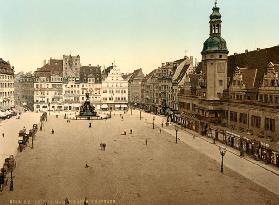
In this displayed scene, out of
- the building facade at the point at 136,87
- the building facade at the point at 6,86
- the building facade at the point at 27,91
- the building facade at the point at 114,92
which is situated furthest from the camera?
the building facade at the point at 136,87

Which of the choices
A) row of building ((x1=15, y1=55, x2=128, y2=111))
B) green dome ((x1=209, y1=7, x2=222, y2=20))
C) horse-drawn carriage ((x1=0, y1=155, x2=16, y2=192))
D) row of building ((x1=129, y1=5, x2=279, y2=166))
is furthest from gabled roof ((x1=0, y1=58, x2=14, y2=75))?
horse-drawn carriage ((x1=0, y1=155, x2=16, y2=192))

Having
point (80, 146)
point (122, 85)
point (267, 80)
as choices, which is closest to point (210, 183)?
point (267, 80)

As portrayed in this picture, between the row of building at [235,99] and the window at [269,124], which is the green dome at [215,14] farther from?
the window at [269,124]

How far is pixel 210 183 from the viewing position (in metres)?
34.9

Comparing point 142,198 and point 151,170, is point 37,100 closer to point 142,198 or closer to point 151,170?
point 151,170

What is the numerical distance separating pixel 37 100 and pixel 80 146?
8122 cm

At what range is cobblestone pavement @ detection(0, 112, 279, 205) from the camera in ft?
99.8

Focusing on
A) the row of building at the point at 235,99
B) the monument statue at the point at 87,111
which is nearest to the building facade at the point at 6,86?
the monument statue at the point at 87,111

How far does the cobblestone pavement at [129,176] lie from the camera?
30422mm

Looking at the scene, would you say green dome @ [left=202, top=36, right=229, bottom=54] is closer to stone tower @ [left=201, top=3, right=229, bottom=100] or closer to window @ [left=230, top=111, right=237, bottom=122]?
stone tower @ [left=201, top=3, right=229, bottom=100]

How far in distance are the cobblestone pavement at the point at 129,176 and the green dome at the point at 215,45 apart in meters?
16.8

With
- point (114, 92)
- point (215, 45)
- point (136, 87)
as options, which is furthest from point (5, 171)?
point (136, 87)

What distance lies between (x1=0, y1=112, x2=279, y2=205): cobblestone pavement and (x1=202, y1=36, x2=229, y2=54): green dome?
1679 cm

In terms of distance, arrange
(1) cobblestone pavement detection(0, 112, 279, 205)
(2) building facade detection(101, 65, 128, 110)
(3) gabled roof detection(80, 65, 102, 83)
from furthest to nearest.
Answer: (3) gabled roof detection(80, 65, 102, 83), (2) building facade detection(101, 65, 128, 110), (1) cobblestone pavement detection(0, 112, 279, 205)
